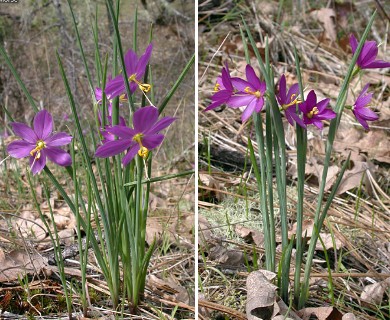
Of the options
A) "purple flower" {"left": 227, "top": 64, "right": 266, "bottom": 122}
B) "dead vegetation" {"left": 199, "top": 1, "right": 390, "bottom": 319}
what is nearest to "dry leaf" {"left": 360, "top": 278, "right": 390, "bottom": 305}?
"dead vegetation" {"left": 199, "top": 1, "right": 390, "bottom": 319}

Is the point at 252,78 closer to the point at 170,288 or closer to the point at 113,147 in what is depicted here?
the point at 113,147

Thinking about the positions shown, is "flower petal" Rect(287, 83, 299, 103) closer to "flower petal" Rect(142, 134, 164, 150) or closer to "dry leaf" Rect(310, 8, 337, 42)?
"flower petal" Rect(142, 134, 164, 150)

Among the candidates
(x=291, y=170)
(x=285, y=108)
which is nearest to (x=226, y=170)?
(x=291, y=170)

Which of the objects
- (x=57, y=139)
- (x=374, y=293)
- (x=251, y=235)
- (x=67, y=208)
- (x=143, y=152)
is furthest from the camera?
(x=67, y=208)

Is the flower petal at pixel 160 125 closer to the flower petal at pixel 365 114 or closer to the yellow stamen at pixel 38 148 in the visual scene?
the yellow stamen at pixel 38 148

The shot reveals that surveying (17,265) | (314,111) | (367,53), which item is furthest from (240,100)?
(17,265)

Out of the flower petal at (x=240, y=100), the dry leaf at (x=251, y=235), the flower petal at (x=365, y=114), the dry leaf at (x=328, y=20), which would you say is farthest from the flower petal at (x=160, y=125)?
the dry leaf at (x=328, y=20)

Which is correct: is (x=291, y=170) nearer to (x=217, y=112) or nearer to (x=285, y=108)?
(x=217, y=112)
